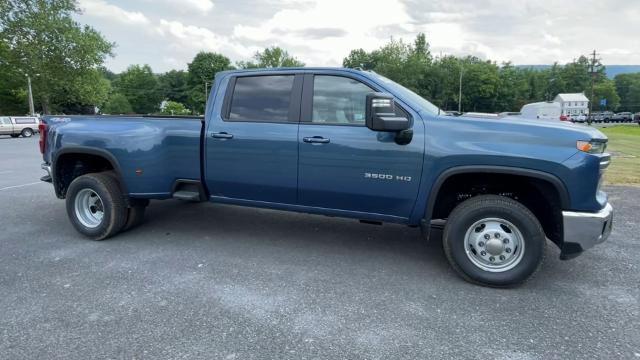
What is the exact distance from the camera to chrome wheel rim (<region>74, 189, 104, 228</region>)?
16.2ft

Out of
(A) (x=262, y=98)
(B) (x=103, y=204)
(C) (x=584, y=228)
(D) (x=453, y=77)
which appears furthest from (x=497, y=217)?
(D) (x=453, y=77)

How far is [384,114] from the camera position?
3605 millimetres

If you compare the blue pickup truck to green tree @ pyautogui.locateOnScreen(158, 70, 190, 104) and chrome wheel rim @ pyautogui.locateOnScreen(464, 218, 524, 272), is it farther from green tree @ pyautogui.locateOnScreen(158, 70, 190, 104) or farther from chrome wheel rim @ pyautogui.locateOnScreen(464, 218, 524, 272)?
green tree @ pyautogui.locateOnScreen(158, 70, 190, 104)

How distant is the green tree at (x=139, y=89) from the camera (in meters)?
96.4

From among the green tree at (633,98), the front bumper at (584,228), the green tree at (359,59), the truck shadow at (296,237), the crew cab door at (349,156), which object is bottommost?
the truck shadow at (296,237)

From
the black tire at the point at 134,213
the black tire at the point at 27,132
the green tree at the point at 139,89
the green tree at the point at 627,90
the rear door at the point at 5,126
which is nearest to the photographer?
the black tire at the point at 134,213

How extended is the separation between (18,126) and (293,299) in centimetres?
3319

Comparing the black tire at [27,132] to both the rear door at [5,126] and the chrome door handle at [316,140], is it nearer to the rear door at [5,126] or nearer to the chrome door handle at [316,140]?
the rear door at [5,126]

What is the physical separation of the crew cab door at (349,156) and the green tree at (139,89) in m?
98.5

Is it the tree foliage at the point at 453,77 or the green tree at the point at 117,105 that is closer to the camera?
the tree foliage at the point at 453,77

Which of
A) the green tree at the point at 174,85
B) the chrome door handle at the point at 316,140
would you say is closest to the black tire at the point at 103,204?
the chrome door handle at the point at 316,140

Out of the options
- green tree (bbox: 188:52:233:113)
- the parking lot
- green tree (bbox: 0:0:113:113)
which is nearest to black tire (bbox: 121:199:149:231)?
the parking lot

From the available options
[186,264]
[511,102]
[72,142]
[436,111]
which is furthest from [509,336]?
[511,102]

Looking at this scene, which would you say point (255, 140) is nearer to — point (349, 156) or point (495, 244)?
point (349, 156)
